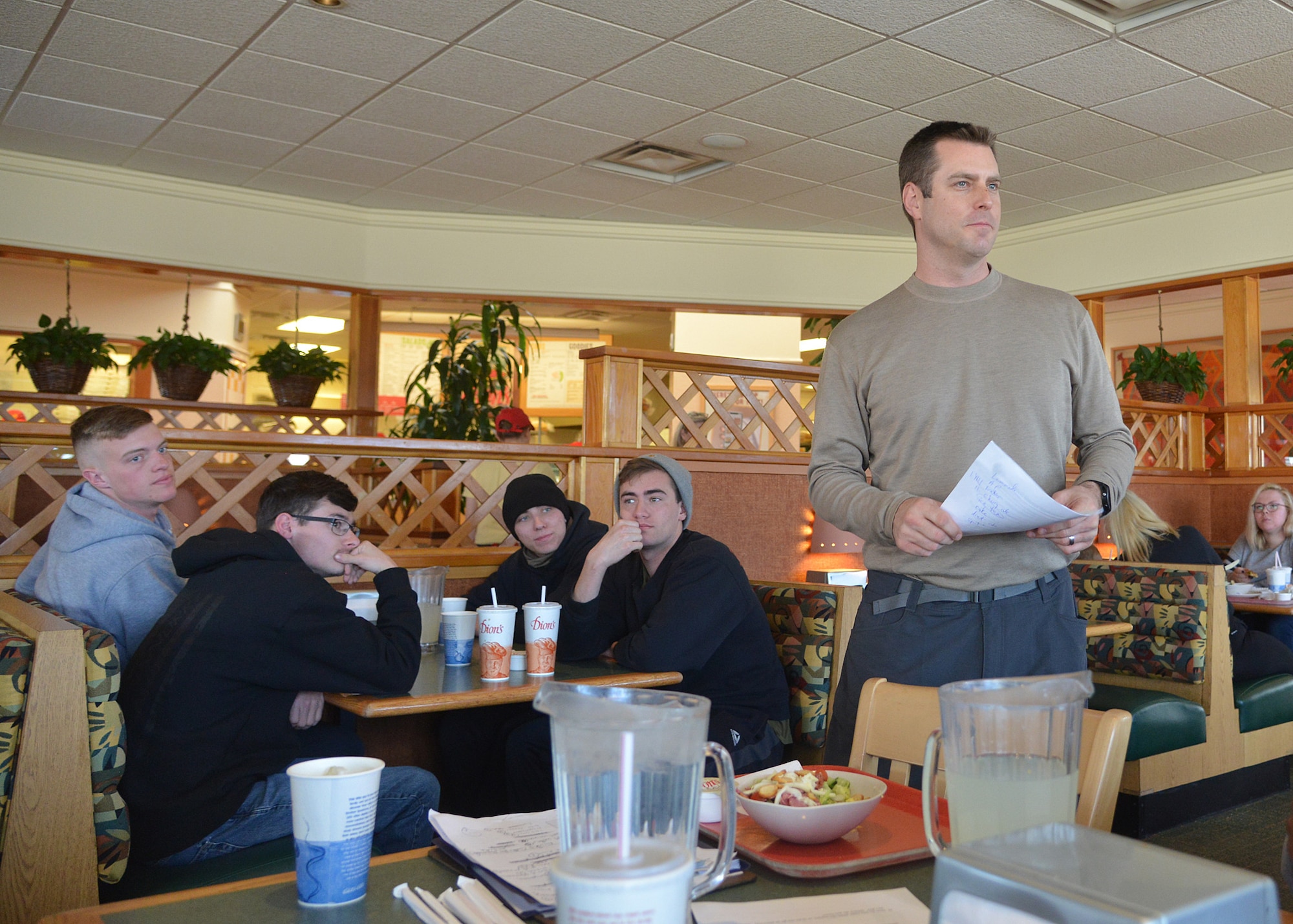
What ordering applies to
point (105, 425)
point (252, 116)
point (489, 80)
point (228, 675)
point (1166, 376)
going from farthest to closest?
point (1166, 376) < point (252, 116) < point (489, 80) < point (105, 425) < point (228, 675)

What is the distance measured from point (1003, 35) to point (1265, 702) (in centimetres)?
284

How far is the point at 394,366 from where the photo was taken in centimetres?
1130

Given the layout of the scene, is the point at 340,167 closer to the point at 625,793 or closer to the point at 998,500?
the point at 998,500

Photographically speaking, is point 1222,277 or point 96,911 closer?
point 96,911

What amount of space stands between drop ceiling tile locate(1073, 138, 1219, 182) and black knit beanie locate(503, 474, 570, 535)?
4236 millimetres

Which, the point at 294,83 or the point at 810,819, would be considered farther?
the point at 294,83

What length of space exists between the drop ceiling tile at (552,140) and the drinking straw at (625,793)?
17.1ft

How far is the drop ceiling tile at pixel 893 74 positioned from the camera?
4633 millimetres

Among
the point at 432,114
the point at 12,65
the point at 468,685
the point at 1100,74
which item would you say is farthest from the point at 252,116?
the point at 468,685

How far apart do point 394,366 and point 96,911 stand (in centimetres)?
1075

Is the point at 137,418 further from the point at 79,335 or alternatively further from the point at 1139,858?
the point at 79,335

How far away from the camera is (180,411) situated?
7.86 metres

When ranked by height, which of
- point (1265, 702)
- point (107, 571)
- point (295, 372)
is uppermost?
point (295, 372)

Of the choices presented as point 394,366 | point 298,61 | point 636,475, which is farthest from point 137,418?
point 394,366
